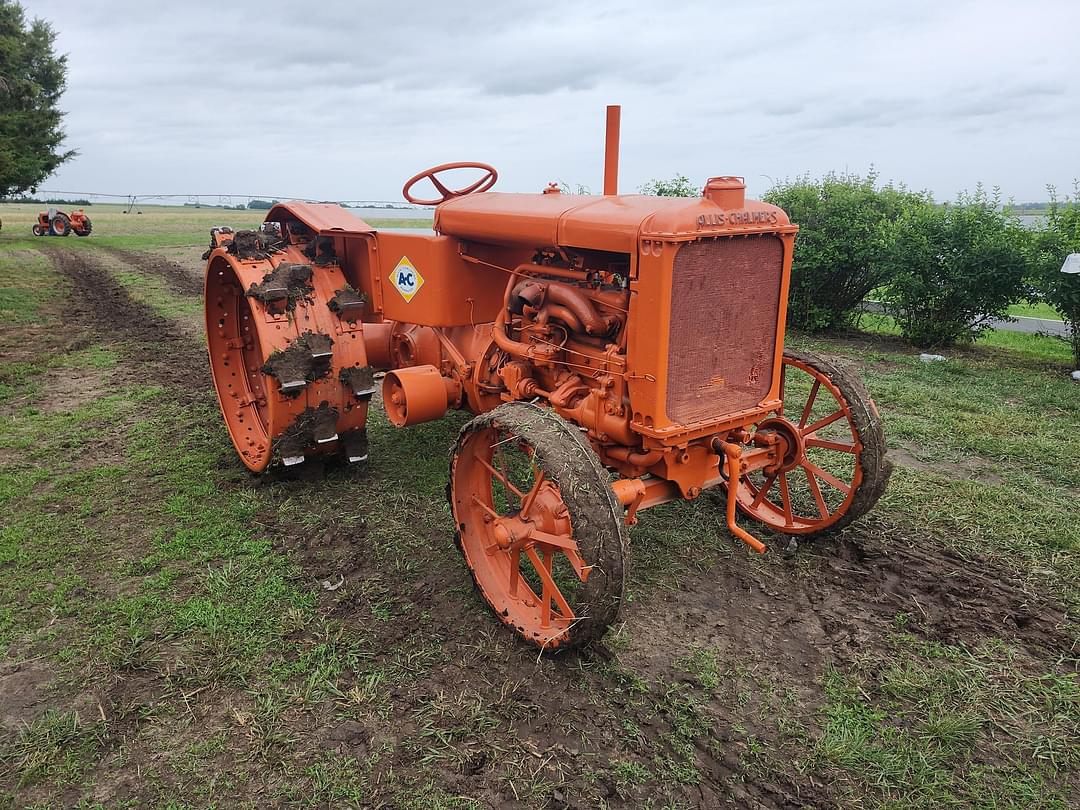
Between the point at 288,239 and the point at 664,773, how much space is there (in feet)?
13.1

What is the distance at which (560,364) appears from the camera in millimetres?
3623

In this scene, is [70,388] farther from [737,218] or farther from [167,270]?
[167,270]

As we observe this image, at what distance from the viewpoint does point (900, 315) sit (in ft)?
30.4

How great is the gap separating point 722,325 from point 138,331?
28.3 ft

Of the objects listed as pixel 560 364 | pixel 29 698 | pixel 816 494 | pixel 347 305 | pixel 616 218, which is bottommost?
pixel 29 698

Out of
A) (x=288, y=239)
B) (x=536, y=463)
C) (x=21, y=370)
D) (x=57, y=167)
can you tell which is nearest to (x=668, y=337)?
(x=536, y=463)

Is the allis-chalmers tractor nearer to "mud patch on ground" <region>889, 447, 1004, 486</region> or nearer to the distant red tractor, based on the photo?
"mud patch on ground" <region>889, 447, 1004, 486</region>

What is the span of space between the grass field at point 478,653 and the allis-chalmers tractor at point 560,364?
34 cm

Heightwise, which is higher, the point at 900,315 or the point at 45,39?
the point at 45,39

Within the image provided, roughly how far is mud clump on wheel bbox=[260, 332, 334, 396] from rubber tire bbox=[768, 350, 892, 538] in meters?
2.73

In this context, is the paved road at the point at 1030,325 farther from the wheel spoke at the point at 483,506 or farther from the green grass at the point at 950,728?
the wheel spoke at the point at 483,506

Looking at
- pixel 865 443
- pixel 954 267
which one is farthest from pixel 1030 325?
pixel 865 443

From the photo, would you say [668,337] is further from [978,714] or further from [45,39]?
[45,39]

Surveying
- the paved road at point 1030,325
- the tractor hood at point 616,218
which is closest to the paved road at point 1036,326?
the paved road at point 1030,325
